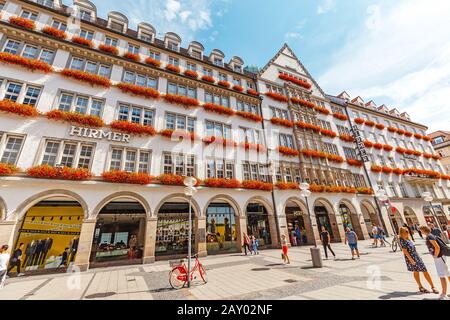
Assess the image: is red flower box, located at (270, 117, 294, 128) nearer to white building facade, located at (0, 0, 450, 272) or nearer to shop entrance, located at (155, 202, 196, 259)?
white building facade, located at (0, 0, 450, 272)

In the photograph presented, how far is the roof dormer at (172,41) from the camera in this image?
20016 mm

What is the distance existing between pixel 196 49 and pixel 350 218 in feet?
87.7

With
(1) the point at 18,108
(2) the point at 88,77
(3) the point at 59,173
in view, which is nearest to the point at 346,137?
(2) the point at 88,77

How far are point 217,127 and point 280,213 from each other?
10317 millimetres

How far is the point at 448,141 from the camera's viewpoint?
1581 inches

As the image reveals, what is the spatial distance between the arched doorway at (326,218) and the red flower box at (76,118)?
21.8m

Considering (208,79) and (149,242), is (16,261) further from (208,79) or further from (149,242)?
(208,79)

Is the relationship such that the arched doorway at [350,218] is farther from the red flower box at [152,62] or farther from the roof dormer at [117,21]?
the roof dormer at [117,21]

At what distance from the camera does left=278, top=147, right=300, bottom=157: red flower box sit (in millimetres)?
20641

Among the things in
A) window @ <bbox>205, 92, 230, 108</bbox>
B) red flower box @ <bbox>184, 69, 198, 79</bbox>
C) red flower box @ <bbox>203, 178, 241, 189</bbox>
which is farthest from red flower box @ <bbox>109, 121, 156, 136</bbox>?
red flower box @ <bbox>184, 69, 198, 79</bbox>

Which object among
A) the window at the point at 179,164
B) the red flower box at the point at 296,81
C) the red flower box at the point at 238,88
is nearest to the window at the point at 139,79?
the window at the point at 179,164
